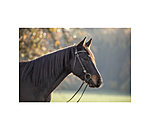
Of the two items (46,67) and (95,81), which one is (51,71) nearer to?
(46,67)

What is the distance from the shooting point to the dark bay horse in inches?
105

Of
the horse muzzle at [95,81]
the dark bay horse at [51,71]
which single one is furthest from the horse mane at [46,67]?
the horse muzzle at [95,81]

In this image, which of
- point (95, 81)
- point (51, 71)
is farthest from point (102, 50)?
point (51, 71)

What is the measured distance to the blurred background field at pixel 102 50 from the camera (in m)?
4.47

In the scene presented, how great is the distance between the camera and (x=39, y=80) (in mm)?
2678

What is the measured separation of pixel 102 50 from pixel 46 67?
3270 mm

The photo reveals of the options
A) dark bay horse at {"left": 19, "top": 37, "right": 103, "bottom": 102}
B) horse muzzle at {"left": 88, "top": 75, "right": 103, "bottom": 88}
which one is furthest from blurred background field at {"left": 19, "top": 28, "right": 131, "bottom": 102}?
dark bay horse at {"left": 19, "top": 37, "right": 103, "bottom": 102}

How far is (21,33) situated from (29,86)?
1908mm

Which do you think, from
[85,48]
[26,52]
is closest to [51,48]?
[26,52]

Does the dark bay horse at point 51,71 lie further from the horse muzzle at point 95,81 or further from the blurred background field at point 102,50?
the blurred background field at point 102,50

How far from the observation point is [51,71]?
2.70 meters

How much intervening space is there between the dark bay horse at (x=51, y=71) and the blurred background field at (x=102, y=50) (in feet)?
5.28
